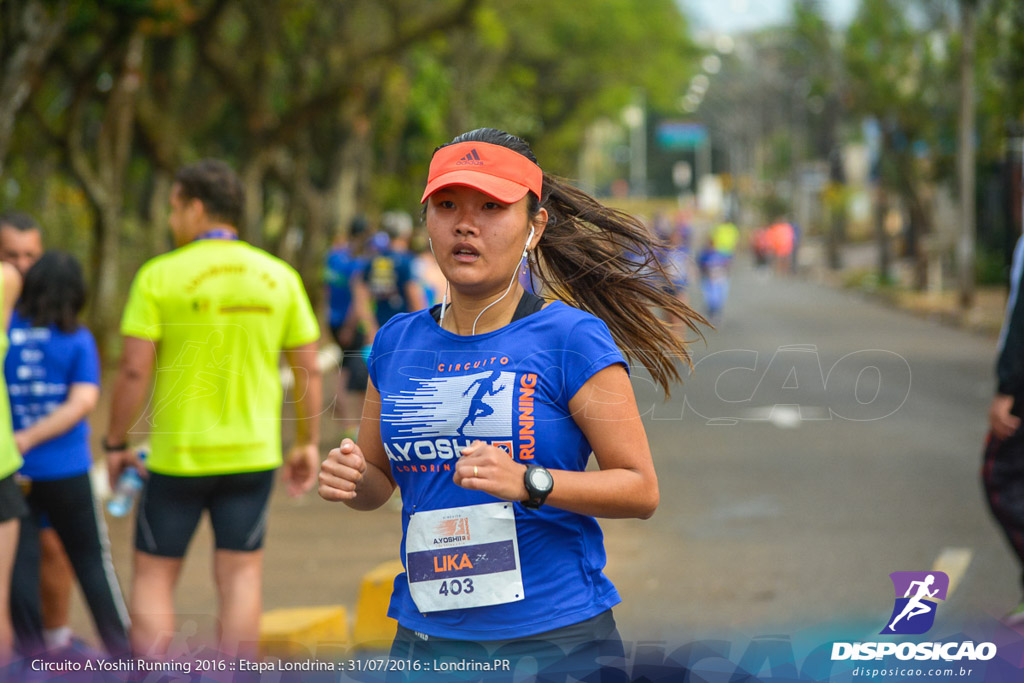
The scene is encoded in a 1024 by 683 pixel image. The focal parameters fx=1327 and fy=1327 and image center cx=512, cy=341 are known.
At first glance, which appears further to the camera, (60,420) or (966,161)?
(966,161)

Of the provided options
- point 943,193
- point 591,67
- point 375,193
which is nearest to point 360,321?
point 375,193

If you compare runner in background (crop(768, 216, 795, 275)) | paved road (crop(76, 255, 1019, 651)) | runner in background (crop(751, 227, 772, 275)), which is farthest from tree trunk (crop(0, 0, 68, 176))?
runner in background (crop(751, 227, 772, 275))

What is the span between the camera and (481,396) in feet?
8.86

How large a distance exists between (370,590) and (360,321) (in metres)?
5.17

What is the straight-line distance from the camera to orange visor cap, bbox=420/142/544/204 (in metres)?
2.68

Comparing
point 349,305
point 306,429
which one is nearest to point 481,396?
point 306,429

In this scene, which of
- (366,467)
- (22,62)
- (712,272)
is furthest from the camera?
(712,272)

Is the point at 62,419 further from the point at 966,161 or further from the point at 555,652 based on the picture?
the point at 966,161

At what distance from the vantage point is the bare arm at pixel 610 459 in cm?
262

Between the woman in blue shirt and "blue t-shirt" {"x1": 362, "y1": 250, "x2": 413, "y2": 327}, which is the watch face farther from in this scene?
"blue t-shirt" {"x1": 362, "y1": 250, "x2": 413, "y2": 327}

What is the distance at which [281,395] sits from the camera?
5125 millimetres

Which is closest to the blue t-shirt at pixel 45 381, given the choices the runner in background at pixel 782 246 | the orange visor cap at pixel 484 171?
the orange visor cap at pixel 484 171

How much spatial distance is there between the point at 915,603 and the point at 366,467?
1.32 m

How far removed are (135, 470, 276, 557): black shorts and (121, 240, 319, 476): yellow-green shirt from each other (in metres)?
0.05
